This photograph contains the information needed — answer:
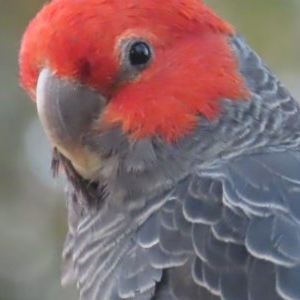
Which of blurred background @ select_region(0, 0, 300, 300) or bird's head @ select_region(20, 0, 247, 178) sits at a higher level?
blurred background @ select_region(0, 0, 300, 300)

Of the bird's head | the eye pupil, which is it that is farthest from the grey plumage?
the eye pupil

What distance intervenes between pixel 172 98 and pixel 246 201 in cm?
29

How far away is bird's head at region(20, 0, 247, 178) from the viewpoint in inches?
68.2

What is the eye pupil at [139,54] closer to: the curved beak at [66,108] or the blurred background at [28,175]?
the curved beak at [66,108]

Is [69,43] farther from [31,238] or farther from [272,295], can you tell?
[31,238]

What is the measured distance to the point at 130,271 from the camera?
5.58 feet

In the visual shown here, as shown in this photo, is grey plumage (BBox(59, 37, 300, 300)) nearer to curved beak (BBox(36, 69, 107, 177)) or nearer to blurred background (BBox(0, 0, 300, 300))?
curved beak (BBox(36, 69, 107, 177))

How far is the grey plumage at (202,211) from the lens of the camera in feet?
5.21

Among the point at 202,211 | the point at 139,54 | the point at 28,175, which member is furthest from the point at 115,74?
the point at 28,175

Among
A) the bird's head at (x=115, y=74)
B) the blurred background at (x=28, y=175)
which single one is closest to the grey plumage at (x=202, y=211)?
the bird's head at (x=115, y=74)

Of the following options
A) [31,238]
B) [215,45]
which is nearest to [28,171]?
[31,238]

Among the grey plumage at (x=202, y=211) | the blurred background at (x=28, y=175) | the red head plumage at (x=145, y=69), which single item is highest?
the blurred background at (x=28, y=175)

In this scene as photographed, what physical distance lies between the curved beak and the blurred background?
2215mm

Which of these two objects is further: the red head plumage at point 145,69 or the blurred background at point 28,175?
the blurred background at point 28,175
